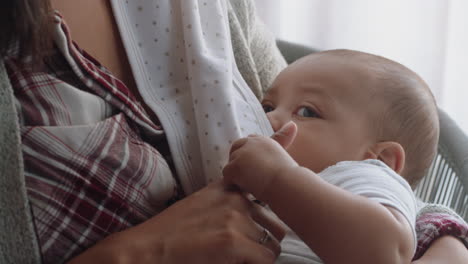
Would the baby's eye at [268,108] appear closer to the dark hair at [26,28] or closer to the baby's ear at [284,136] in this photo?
the baby's ear at [284,136]

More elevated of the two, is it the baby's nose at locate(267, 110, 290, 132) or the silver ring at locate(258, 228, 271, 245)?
the baby's nose at locate(267, 110, 290, 132)

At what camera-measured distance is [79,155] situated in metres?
0.60

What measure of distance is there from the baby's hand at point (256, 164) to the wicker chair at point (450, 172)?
0.50 m

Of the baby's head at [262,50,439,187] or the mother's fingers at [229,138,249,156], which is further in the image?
the baby's head at [262,50,439,187]

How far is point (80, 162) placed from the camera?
0.60 m

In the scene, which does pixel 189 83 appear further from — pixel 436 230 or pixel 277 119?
pixel 436 230

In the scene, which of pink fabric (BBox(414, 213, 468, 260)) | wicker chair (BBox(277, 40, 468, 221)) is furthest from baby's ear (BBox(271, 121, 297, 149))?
wicker chair (BBox(277, 40, 468, 221))

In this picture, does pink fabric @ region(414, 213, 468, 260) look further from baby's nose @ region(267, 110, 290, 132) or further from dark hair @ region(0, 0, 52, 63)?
dark hair @ region(0, 0, 52, 63)

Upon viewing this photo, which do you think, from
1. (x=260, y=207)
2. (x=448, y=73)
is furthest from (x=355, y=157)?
(x=448, y=73)

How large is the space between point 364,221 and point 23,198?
1.22ft

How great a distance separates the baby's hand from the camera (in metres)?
0.63

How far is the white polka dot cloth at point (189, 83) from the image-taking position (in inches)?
28.7

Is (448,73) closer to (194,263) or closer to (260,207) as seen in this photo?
(260,207)

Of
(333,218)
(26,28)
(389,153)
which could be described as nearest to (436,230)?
(389,153)
